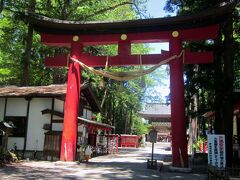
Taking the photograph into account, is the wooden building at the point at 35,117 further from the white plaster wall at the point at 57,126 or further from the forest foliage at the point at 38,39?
the forest foliage at the point at 38,39

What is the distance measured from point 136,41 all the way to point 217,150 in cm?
740

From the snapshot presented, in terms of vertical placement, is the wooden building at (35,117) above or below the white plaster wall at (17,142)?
above

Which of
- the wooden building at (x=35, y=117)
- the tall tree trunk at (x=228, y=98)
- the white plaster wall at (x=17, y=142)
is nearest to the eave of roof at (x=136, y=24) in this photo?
the tall tree trunk at (x=228, y=98)

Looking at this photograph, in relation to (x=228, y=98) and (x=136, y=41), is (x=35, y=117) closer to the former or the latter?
(x=136, y=41)

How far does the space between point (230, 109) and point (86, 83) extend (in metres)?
11.6

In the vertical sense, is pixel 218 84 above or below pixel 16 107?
above

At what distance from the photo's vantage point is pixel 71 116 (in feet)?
52.6

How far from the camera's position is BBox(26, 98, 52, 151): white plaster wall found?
2008cm

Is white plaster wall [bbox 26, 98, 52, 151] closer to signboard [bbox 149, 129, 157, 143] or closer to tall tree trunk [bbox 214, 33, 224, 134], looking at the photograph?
signboard [bbox 149, 129, 157, 143]

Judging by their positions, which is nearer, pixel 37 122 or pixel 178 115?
pixel 178 115

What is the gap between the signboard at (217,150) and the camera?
11.2m

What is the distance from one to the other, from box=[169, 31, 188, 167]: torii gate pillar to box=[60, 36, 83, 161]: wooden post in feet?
15.7

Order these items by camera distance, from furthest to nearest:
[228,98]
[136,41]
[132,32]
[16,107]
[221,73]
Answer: [16,107] → [221,73] → [136,41] → [132,32] → [228,98]

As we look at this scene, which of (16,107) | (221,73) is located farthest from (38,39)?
(221,73)
